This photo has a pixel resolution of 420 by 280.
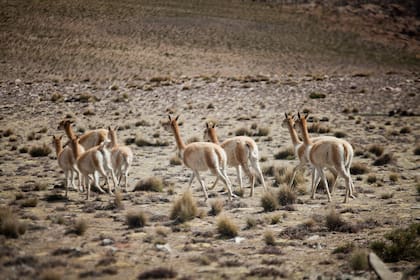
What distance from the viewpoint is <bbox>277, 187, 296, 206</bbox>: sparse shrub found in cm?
1157

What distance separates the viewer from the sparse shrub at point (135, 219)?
9.63 meters

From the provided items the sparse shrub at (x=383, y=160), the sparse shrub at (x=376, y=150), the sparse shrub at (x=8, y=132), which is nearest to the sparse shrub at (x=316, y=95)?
the sparse shrub at (x=376, y=150)

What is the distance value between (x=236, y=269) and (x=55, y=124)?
58.1 feet

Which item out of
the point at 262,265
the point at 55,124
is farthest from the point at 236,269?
the point at 55,124

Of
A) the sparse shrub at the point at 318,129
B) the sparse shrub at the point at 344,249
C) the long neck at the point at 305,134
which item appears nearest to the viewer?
the sparse shrub at the point at 344,249

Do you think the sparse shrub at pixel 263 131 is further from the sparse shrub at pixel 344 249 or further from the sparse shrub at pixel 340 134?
the sparse shrub at pixel 344 249

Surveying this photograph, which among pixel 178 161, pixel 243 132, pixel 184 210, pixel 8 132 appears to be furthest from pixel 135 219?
pixel 8 132

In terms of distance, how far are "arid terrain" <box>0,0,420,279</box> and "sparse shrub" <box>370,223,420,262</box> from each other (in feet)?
0.14

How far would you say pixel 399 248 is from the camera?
26.4 ft

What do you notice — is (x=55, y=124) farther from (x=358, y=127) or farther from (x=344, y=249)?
(x=344, y=249)

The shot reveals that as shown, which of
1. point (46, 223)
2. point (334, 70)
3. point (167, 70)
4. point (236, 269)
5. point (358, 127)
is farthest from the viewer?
point (334, 70)

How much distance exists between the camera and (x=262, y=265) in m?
7.86

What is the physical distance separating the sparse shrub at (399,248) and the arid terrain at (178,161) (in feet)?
0.14

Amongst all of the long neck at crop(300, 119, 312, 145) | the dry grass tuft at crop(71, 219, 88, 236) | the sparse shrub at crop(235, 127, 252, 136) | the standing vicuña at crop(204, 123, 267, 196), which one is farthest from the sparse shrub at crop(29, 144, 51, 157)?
the dry grass tuft at crop(71, 219, 88, 236)
